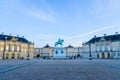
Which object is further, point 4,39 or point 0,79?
point 4,39

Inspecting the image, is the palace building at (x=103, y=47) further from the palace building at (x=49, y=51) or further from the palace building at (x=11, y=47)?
the palace building at (x=49, y=51)

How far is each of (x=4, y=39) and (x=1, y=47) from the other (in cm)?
394

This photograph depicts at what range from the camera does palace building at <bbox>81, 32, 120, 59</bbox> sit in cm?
7006

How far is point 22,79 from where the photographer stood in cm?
984

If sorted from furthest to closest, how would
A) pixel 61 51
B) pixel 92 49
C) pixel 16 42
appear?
pixel 92 49
pixel 16 42
pixel 61 51

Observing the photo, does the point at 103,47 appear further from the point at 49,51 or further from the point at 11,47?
the point at 49,51

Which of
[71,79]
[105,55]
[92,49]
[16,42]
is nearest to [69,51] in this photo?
[92,49]

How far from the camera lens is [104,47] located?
75.0 metres

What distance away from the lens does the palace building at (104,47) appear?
7006 cm

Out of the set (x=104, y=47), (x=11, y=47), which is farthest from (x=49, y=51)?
(x=104, y=47)

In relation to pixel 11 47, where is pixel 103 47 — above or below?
below

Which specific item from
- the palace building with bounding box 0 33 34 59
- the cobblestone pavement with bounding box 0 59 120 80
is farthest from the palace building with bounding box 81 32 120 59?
the cobblestone pavement with bounding box 0 59 120 80

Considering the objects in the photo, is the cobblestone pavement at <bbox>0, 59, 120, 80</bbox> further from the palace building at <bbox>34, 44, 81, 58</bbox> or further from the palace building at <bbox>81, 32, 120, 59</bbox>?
the palace building at <bbox>34, 44, 81, 58</bbox>

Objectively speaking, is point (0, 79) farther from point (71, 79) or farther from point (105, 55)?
point (105, 55)
